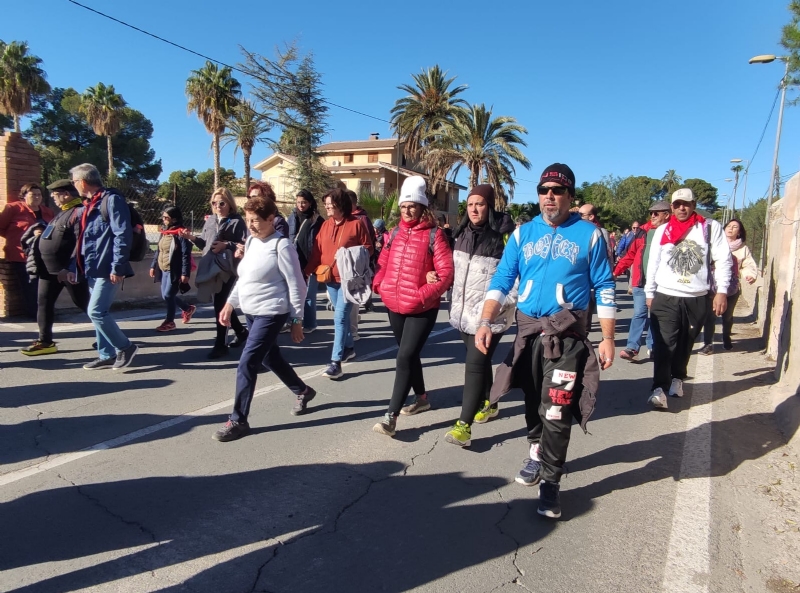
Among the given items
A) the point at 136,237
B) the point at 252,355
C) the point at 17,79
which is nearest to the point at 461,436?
the point at 252,355

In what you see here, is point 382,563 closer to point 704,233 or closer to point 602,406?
point 602,406

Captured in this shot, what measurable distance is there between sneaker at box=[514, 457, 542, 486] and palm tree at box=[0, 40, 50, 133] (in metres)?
42.3

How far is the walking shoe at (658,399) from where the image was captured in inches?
202

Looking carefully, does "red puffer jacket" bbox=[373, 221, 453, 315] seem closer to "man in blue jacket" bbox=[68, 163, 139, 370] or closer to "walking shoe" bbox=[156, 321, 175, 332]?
"man in blue jacket" bbox=[68, 163, 139, 370]

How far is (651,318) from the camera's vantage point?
17.7 ft

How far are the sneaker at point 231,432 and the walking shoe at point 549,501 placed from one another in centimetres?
215

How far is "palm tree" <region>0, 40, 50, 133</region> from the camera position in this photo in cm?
3578

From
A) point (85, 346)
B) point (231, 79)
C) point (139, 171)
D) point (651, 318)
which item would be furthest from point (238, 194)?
point (651, 318)

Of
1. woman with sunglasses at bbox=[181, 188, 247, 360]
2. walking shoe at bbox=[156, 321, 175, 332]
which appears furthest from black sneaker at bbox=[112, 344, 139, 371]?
walking shoe at bbox=[156, 321, 175, 332]

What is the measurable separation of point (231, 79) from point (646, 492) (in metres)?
35.3

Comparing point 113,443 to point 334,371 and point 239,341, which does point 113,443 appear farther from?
point 239,341

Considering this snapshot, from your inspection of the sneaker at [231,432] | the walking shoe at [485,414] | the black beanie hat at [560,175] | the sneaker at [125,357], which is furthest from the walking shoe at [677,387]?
the sneaker at [125,357]

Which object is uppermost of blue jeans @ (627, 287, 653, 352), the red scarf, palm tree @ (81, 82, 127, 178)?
palm tree @ (81, 82, 127, 178)

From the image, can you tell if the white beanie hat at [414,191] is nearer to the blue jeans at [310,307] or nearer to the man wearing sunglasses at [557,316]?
the man wearing sunglasses at [557,316]
